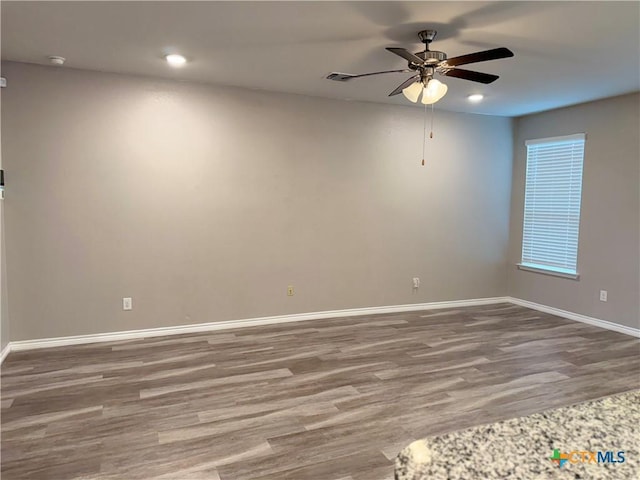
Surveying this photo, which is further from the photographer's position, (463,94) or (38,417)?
(463,94)

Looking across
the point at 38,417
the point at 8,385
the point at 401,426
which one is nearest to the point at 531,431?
the point at 401,426

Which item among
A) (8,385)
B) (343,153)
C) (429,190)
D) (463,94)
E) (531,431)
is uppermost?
(463,94)

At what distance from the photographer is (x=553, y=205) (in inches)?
213

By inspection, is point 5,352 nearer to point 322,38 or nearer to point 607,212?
point 322,38

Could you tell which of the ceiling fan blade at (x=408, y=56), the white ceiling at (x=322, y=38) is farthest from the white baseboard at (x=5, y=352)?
the ceiling fan blade at (x=408, y=56)

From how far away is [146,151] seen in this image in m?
4.18

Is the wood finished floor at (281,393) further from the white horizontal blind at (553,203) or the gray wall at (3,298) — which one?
the white horizontal blind at (553,203)

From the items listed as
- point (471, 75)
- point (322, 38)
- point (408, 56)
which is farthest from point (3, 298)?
point (471, 75)

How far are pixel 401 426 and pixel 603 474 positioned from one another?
2.02m

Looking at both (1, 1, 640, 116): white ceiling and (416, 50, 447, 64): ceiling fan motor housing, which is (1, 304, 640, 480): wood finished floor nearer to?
(416, 50, 447, 64): ceiling fan motor housing

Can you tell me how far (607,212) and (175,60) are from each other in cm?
475

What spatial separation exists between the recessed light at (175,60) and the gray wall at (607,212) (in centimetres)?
444

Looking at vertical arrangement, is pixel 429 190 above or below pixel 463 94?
below

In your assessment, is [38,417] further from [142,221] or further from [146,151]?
[146,151]
